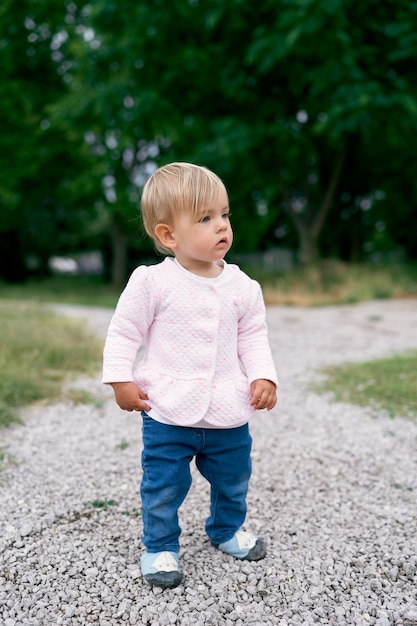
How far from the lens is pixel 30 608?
1848 millimetres

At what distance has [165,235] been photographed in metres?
2.07

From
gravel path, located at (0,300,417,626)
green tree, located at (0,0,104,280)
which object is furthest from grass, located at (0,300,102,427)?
green tree, located at (0,0,104,280)

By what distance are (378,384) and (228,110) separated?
9.51 m

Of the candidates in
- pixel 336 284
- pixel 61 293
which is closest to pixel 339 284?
pixel 336 284

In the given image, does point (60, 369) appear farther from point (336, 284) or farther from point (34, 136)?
point (34, 136)

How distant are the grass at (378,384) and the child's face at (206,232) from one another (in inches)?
93.0

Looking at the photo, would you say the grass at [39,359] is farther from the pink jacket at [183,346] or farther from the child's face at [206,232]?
Answer: the child's face at [206,232]

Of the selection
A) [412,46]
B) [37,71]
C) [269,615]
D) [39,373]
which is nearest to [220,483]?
[269,615]

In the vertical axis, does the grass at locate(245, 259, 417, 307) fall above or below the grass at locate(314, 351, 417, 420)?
below

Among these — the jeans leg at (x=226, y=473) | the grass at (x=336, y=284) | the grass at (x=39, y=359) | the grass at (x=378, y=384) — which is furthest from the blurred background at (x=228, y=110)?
the jeans leg at (x=226, y=473)

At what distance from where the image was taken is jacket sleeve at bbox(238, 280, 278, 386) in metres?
2.13

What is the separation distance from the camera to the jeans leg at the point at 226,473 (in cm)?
209

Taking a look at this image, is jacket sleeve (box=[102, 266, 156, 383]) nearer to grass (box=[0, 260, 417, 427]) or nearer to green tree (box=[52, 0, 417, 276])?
grass (box=[0, 260, 417, 427])

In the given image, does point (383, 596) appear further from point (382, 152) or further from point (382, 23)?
point (382, 152)
